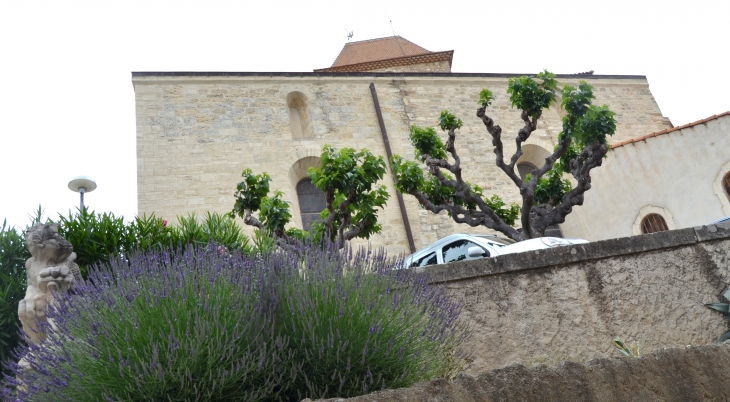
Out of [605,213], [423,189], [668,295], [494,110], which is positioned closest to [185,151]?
[423,189]

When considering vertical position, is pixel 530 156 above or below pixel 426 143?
above

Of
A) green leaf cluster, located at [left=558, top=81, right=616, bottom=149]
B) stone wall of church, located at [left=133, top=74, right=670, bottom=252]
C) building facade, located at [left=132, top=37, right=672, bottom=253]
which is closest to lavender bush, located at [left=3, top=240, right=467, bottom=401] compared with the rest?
green leaf cluster, located at [left=558, top=81, right=616, bottom=149]

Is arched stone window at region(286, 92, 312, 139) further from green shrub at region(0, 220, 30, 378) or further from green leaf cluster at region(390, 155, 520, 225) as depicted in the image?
green shrub at region(0, 220, 30, 378)

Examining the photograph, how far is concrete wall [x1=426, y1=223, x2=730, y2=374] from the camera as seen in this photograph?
470 centimetres

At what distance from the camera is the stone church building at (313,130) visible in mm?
14492

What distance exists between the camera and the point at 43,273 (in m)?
3.95

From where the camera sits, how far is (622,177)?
1468cm

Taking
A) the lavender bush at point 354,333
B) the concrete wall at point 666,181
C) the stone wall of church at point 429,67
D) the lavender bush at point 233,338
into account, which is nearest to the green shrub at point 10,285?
the lavender bush at point 233,338

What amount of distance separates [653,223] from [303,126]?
28.7 feet

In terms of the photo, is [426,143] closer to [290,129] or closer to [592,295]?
[290,129]

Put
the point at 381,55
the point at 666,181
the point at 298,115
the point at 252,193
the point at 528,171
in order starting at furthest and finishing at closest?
the point at 381,55
the point at 528,171
the point at 298,115
the point at 666,181
the point at 252,193

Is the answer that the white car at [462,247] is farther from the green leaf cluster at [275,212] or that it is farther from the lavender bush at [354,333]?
the lavender bush at [354,333]

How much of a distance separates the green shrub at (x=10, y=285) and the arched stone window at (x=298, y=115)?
36.6 ft

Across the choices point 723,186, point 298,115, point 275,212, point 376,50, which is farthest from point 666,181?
point 376,50
